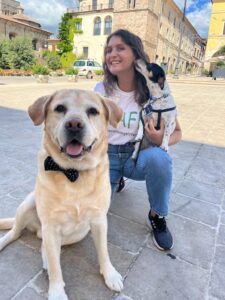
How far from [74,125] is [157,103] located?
91 centimetres

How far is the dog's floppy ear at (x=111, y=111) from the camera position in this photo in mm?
1690

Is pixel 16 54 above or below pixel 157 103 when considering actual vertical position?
above

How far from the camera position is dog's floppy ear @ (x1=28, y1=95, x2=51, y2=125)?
5.14ft

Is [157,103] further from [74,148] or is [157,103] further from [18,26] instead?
[18,26]

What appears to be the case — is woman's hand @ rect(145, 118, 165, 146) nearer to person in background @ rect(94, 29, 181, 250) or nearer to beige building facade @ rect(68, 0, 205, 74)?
person in background @ rect(94, 29, 181, 250)

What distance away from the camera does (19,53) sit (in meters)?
22.0

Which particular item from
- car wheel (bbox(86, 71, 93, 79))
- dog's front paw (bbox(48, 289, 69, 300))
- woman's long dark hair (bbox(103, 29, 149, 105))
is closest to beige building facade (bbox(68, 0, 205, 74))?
car wheel (bbox(86, 71, 93, 79))

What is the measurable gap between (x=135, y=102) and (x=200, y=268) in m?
1.39

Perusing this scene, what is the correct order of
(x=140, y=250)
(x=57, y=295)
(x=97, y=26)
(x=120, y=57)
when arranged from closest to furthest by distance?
(x=57, y=295) → (x=140, y=250) → (x=120, y=57) → (x=97, y=26)

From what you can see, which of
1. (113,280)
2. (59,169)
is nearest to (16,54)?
(59,169)

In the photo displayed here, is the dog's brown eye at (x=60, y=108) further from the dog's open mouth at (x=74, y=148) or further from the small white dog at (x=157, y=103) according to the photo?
the small white dog at (x=157, y=103)

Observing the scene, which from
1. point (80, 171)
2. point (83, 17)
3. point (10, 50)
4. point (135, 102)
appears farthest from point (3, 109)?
point (83, 17)

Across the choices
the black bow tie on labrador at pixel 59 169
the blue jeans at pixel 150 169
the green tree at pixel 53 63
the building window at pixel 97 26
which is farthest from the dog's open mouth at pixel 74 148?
the building window at pixel 97 26

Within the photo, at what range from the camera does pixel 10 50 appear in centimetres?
2175
